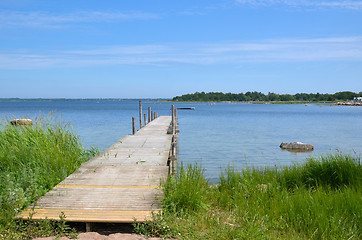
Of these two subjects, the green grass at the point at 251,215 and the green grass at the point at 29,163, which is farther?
the green grass at the point at 29,163

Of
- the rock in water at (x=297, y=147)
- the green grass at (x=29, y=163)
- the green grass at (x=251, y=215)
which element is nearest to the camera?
the green grass at (x=251, y=215)

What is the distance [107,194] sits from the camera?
19.2 feet

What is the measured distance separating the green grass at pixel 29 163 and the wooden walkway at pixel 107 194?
0.23 meters

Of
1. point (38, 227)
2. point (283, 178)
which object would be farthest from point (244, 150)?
point (38, 227)

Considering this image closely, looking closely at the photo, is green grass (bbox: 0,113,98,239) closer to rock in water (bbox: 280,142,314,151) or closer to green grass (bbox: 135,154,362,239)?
green grass (bbox: 135,154,362,239)

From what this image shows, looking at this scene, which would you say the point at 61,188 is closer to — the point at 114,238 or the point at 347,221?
the point at 114,238

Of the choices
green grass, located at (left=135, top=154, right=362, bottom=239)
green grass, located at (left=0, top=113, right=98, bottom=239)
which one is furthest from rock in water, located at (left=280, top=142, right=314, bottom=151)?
green grass, located at (left=135, top=154, right=362, bottom=239)

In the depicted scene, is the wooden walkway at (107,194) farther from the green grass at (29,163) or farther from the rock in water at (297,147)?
the rock in water at (297,147)

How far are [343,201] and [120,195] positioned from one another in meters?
3.87

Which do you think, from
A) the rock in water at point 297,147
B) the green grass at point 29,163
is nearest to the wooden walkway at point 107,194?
the green grass at point 29,163

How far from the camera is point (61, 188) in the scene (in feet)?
20.2

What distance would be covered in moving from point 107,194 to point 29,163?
2292 millimetres

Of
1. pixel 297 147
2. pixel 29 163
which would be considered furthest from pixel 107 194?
pixel 297 147

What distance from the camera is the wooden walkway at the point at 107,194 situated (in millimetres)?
4980
